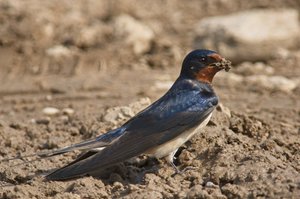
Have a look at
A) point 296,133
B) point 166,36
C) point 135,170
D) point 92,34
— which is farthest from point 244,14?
point 135,170

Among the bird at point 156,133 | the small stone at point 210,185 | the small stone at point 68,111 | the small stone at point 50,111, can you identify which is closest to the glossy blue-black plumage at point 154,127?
the bird at point 156,133

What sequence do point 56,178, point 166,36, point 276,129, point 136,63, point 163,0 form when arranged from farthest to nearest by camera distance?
point 163,0
point 166,36
point 136,63
point 276,129
point 56,178

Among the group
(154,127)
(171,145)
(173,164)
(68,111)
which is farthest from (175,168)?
(68,111)

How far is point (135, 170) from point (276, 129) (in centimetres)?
153

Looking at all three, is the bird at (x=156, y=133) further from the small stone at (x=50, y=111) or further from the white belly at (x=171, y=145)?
the small stone at (x=50, y=111)

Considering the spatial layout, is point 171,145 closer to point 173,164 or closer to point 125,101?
point 173,164

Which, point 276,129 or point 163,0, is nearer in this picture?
point 276,129

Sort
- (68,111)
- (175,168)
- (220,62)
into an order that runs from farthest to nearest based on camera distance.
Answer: (68,111), (220,62), (175,168)

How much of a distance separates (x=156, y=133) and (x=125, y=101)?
2.69 meters

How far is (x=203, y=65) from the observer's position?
5.80m

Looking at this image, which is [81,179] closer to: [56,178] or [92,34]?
[56,178]

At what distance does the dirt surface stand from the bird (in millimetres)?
110

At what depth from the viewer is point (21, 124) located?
7039mm

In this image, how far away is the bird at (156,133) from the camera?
17.4 feet
